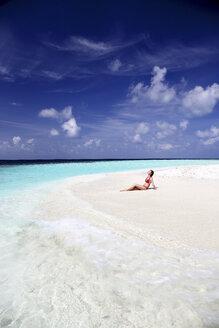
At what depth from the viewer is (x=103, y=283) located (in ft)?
8.91

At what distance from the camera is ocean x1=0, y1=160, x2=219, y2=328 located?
6.98ft

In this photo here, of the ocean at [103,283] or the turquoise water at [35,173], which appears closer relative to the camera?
the ocean at [103,283]

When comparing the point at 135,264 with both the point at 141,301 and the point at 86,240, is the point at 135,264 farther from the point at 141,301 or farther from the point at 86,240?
the point at 86,240

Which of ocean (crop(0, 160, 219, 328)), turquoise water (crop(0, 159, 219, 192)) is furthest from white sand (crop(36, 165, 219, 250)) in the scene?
turquoise water (crop(0, 159, 219, 192))

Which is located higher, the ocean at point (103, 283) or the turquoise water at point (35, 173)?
the turquoise water at point (35, 173)

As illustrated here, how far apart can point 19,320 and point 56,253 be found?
58.4 inches

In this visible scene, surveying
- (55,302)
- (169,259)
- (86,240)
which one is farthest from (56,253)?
(169,259)

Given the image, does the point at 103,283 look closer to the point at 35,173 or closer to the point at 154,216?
the point at 154,216

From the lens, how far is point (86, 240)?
4.16 m

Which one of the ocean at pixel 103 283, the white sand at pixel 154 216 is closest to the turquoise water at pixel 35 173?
the white sand at pixel 154 216

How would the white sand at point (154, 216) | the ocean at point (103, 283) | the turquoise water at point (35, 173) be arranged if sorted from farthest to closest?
1. the turquoise water at point (35, 173)
2. the white sand at point (154, 216)
3. the ocean at point (103, 283)

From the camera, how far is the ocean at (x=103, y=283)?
6.98 feet

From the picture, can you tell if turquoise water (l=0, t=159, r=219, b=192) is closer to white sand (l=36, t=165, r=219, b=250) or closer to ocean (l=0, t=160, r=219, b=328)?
white sand (l=36, t=165, r=219, b=250)

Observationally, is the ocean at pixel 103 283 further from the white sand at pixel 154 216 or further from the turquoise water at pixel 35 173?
the turquoise water at pixel 35 173
